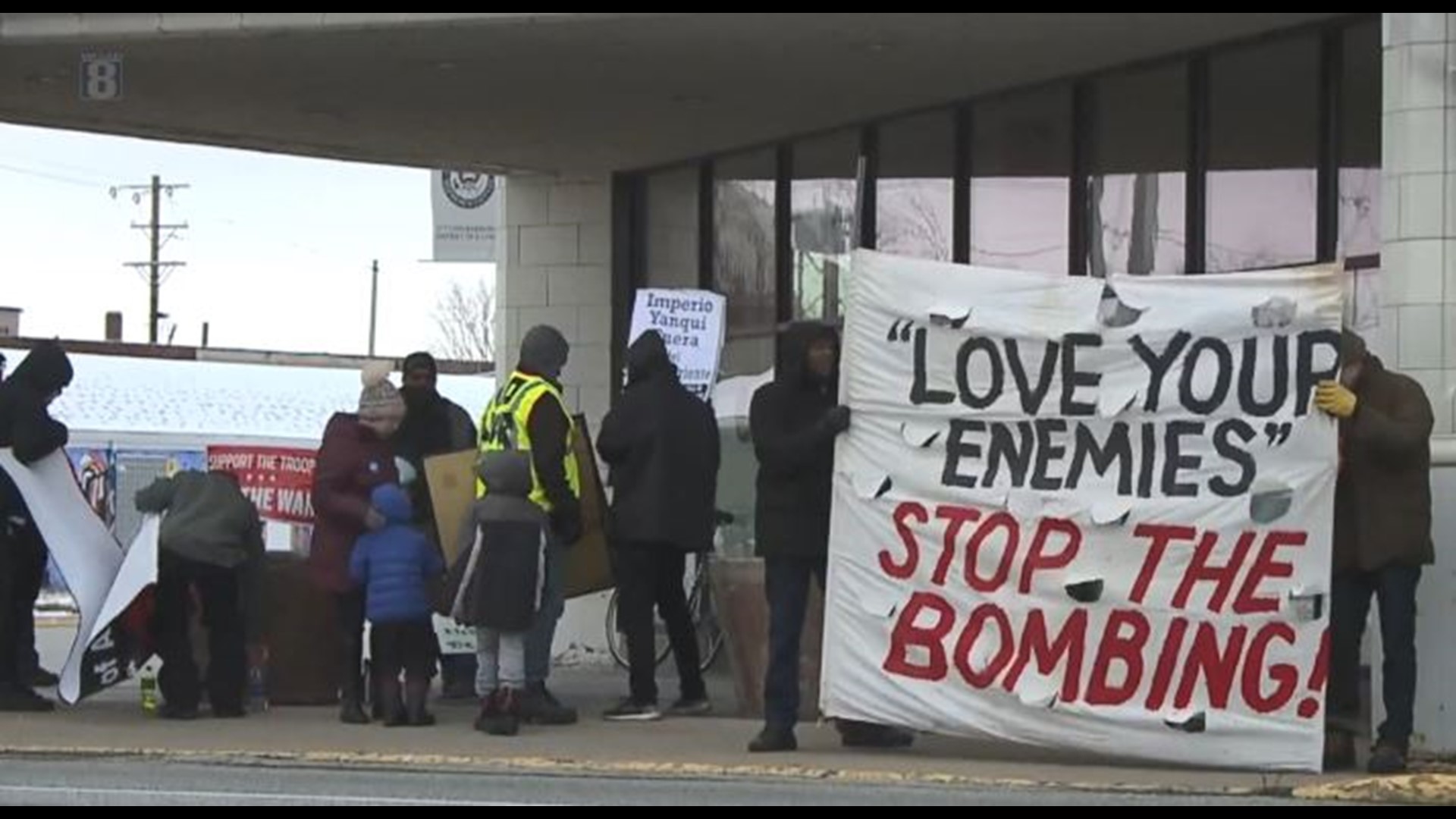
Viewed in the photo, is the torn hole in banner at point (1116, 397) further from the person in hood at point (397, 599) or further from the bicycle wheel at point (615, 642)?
the bicycle wheel at point (615, 642)

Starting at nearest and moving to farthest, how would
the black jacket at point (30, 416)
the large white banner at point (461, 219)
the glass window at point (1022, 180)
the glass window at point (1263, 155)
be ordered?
the black jacket at point (30, 416)
the glass window at point (1263, 155)
the glass window at point (1022, 180)
the large white banner at point (461, 219)

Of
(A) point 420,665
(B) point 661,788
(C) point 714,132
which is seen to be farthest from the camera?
(C) point 714,132

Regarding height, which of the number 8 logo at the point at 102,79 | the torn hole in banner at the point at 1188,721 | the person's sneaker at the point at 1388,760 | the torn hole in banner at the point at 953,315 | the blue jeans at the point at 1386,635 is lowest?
the person's sneaker at the point at 1388,760

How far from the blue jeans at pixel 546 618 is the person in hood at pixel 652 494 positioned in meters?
0.41

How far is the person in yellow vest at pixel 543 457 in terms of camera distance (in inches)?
464

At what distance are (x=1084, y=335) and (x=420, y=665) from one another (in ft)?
12.4

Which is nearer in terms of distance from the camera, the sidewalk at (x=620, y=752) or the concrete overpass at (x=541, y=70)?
the sidewalk at (x=620, y=752)

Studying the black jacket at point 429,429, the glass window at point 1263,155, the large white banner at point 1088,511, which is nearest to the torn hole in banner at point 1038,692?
the large white banner at point 1088,511

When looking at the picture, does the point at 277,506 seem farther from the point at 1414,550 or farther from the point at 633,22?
the point at 1414,550

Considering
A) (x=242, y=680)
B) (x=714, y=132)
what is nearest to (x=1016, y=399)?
(x=242, y=680)

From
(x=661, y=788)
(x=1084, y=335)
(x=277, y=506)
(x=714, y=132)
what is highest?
(x=714, y=132)

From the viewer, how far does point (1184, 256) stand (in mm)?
14047

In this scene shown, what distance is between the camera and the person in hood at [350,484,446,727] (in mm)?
11875

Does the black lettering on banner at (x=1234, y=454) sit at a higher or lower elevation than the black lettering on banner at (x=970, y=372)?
lower
